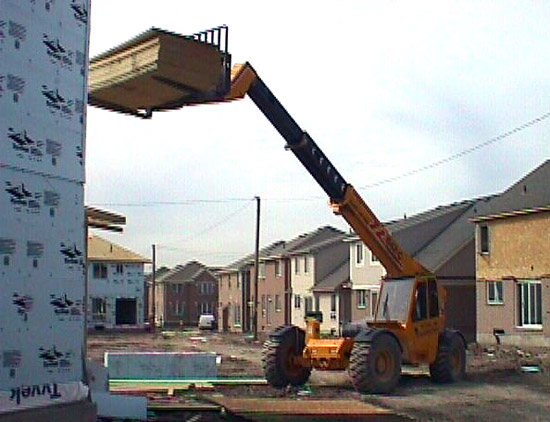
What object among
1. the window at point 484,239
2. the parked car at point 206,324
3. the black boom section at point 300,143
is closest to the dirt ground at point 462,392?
the black boom section at point 300,143

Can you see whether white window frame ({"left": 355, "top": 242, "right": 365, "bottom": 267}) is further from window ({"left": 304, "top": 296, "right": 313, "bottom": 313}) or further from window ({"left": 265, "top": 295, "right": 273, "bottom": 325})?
window ({"left": 265, "top": 295, "right": 273, "bottom": 325})

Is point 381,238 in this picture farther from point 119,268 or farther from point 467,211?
point 119,268

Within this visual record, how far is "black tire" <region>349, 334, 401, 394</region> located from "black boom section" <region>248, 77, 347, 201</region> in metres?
3.48

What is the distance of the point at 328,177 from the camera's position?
70.7 feet

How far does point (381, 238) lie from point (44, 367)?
1295 cm

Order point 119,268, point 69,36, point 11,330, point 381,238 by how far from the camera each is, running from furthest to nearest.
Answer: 1. point 119,268
2. point 381,238
3. point 69,36
4. point 11,330

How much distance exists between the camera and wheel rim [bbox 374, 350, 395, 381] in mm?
20797

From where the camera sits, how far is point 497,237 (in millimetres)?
40938

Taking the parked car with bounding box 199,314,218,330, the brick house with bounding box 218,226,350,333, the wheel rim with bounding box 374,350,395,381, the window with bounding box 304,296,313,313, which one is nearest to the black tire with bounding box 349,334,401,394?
the wheel rim with bounding box 374,350,395,381

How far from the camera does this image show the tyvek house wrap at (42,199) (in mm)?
10422

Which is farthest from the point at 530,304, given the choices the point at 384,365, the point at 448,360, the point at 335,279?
the point at 335,279

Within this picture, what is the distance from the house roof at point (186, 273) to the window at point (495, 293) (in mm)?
76759

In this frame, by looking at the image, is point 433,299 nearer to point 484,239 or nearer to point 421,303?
point 421,303

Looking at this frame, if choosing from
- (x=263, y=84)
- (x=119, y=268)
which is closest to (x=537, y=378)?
(x=263, y=84)
